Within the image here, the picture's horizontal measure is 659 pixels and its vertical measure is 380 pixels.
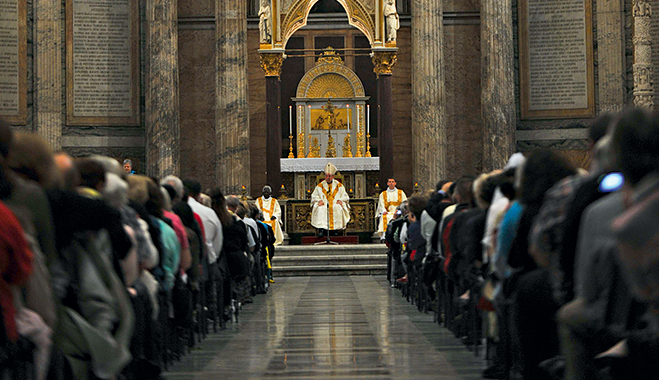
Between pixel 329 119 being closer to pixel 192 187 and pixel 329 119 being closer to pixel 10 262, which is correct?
pixel 192 187

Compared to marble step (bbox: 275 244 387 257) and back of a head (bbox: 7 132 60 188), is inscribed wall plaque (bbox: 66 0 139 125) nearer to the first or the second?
marble step (bbox: 275 244 387 257)

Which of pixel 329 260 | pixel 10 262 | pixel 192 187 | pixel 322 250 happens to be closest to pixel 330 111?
pixel 322 250

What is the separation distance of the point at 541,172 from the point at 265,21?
16.5 m

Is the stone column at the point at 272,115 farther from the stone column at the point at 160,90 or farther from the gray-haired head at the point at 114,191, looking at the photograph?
the gray-haired head at the point at 114,191

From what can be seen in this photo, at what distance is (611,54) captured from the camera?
21.0 metres

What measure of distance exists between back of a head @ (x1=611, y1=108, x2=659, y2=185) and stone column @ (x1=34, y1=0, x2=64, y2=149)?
18.9m

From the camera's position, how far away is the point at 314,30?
24.8m

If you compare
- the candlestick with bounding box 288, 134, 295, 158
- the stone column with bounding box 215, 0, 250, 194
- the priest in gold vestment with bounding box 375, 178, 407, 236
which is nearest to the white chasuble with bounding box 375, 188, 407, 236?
the priest in gold vestment with bounding box 375, 178, 407, 236

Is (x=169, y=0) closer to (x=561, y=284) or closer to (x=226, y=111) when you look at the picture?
(x=226, y=111)

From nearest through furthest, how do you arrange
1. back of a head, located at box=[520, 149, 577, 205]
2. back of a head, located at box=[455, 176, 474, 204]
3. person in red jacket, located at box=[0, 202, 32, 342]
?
person in red jacket, located at box=[0, 202, 32, 342], back of a head, located at box=[520, 149, 577, 205], back of a head, located at box=[455, 176, 474, 204]

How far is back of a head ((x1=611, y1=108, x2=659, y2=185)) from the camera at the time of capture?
310 cm

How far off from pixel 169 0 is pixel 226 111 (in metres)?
2.90

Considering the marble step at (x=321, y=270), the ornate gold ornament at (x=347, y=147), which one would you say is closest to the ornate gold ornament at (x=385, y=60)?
the ornate gold ornament at (x=347, y=147)

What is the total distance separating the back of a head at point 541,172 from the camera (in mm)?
4766
